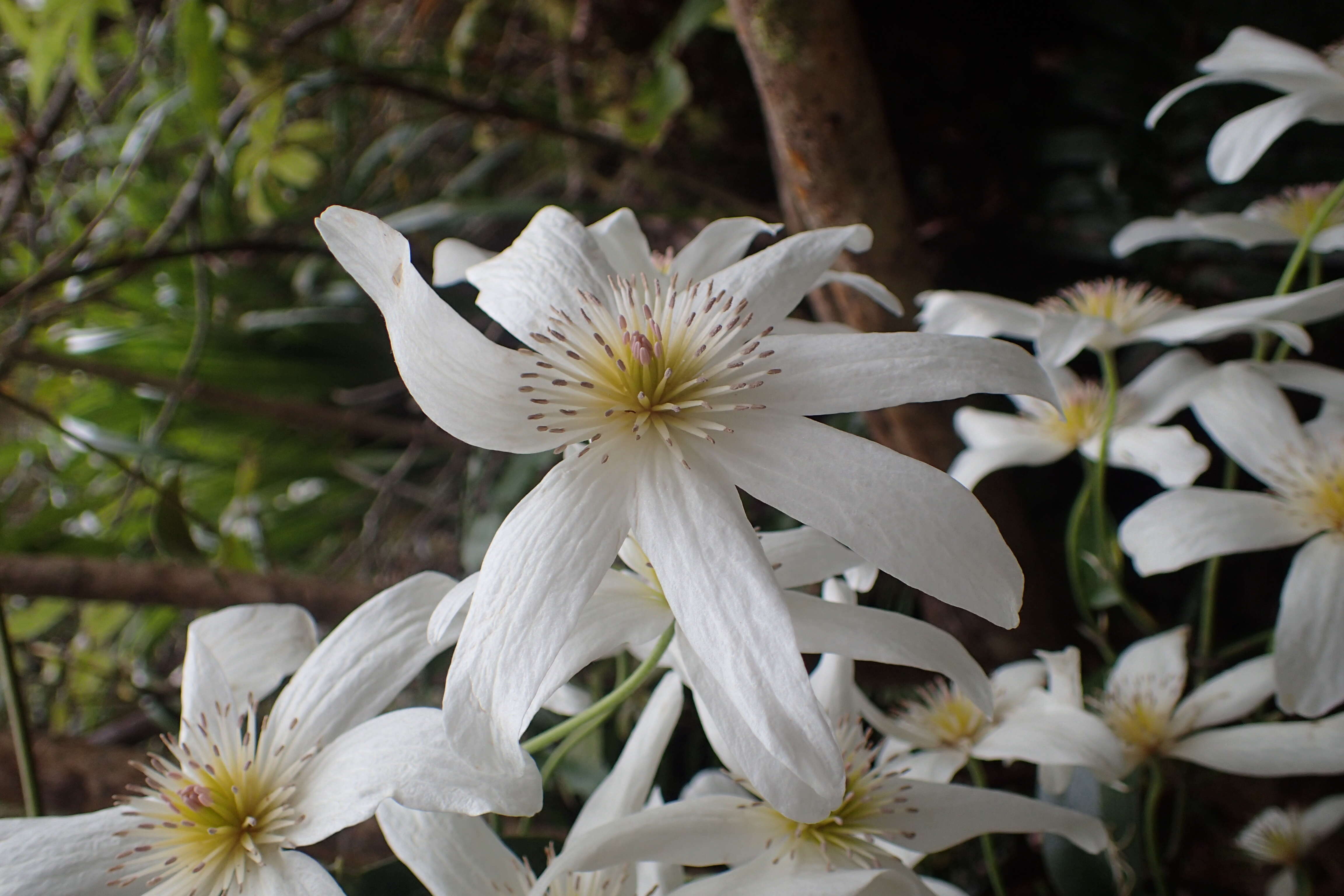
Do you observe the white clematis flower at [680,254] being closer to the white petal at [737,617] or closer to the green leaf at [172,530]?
the white petal at [737,617]

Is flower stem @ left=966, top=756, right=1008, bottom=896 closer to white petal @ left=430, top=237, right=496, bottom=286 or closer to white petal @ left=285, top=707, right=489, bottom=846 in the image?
white petal @ left=285, top=707, right=489, bottom=846

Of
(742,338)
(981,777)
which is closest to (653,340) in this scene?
(742,338)

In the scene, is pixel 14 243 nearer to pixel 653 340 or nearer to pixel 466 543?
pixel 466 543

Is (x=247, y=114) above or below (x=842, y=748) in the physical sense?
above

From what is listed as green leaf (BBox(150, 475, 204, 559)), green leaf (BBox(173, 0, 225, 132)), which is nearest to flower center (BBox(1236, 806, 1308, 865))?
green leaf (BBox(150, 475, 204, 559))

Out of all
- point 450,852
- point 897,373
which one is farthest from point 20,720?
point 897,373

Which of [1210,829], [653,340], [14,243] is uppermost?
[14,243]
